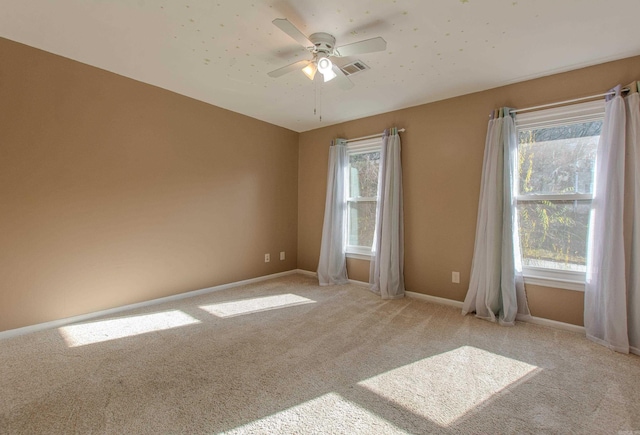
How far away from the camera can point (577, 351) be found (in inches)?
90.4

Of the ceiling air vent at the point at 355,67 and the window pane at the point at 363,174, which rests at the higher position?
the ceiling air vent at the point at 355,67

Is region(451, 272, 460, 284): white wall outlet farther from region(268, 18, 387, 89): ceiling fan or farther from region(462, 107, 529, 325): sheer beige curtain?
region(268, 18, 387, 89): ceiling fan

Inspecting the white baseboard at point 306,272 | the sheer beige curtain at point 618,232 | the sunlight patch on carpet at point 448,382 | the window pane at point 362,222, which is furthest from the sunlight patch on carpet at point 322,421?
the white baseboard at point 306,272

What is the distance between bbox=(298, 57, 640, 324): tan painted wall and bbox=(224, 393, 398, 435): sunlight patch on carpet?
7.42 ft

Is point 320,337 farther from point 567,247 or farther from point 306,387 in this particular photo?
point 567,247

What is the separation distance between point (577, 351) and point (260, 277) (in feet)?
11.9

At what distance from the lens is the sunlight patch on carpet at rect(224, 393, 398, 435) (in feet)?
4.75

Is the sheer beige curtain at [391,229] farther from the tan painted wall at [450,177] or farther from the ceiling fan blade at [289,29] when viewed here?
the ceiling fan blade at [289,29]

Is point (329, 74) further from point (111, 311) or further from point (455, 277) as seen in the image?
point (111, 311)

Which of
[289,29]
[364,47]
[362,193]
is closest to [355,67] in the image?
[364,47]

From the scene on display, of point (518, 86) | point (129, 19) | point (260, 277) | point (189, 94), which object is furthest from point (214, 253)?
point (518, 86)

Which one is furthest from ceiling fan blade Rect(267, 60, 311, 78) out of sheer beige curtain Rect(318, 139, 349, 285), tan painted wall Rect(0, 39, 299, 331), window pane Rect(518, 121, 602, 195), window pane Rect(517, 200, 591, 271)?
window pane Rect(517, 200, 591, 271)

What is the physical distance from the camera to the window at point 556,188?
8.80 feet

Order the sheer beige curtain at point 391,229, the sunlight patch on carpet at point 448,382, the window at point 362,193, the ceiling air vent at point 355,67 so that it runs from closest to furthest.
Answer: the sunlight patch on carpet at point 448,382, the ceiling air vent at point 355,67, the sheer beige curtain at point 391,229, the window at point 362,193
